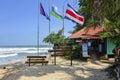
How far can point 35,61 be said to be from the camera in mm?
20859

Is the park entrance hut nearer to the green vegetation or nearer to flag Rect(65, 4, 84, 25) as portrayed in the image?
flag Rect(65, 4, 84, 25)

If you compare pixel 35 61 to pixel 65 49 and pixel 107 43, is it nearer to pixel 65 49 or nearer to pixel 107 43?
pixel 65 49

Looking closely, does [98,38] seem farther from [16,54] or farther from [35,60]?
[16,54]

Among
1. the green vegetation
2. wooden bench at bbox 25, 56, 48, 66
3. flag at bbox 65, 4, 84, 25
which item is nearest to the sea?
the green vegetation

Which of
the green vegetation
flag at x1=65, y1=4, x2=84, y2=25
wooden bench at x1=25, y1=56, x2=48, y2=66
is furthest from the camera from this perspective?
the green vegetation

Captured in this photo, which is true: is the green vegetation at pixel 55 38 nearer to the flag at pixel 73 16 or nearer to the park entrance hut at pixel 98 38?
the park entrance hut at pixel 98 38

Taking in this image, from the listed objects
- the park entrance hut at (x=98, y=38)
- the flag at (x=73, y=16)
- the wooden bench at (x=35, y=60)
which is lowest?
the wooden bench at (x=35, y=60)

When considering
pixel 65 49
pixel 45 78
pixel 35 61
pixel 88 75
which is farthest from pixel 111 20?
pixel 65 49

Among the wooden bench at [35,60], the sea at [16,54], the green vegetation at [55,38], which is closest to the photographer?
the wooden bench at [35,60]

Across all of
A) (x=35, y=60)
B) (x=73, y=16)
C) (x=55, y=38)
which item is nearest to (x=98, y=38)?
(x=73, y=16)

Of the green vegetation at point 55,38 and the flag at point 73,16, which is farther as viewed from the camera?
the green vegetation at point 55,38

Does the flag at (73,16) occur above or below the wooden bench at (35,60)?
above

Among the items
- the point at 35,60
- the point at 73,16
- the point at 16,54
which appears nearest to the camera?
the point at 35,60

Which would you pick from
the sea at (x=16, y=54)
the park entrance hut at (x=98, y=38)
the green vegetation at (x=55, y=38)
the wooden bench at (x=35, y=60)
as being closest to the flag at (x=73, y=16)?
the park entrance hut at (x=98, y=38)
